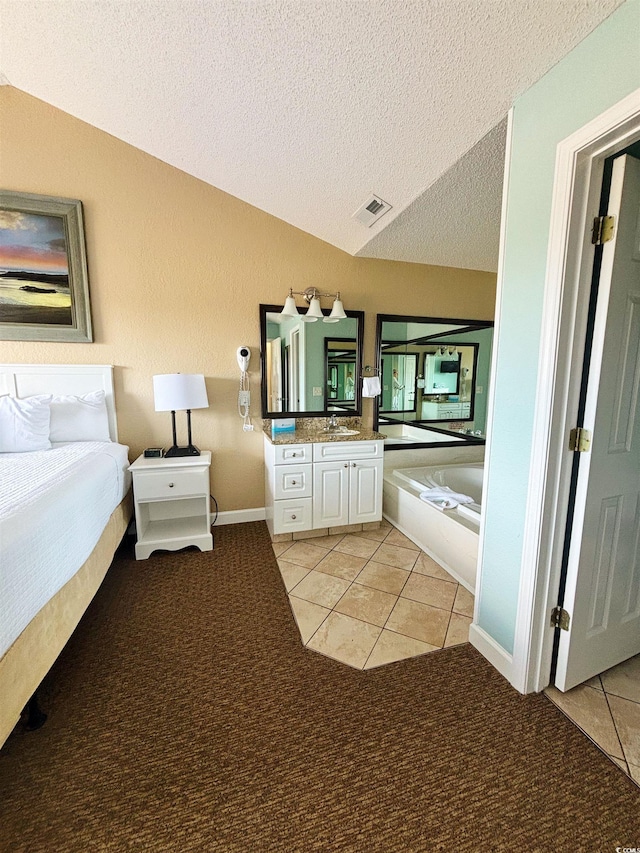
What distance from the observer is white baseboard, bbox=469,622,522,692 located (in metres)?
1.42

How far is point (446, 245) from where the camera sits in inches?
104

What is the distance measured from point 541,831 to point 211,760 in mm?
998

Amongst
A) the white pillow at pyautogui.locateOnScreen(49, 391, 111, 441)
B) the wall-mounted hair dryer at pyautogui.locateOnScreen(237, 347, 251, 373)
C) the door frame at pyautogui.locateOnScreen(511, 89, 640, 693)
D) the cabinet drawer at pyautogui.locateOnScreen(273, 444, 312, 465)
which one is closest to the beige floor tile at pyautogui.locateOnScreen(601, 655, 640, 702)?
the door frame at pyautogui.locateOnScreen(511, 89, 640, 693)

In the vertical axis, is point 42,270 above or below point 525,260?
above

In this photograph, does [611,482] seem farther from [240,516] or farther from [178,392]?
[240,516]

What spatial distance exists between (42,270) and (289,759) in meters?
3.12

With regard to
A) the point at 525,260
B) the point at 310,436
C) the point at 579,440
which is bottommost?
the point at 310,436

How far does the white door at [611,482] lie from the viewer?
1.16m

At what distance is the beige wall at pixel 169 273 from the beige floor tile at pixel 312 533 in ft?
1.77

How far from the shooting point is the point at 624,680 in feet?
4.70

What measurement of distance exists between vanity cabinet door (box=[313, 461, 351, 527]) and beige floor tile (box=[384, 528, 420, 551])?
37 cm

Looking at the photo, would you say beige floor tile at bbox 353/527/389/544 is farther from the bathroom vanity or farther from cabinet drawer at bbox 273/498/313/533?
cabinet drawer at bbox 273/498/313/533

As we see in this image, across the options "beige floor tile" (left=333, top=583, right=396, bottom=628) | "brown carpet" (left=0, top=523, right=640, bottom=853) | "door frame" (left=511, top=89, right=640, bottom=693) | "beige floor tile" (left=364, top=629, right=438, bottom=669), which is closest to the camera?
"brown carpet" (left=0, top=523, right=640, bottom=853)

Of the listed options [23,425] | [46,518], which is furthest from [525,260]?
[23,425]
